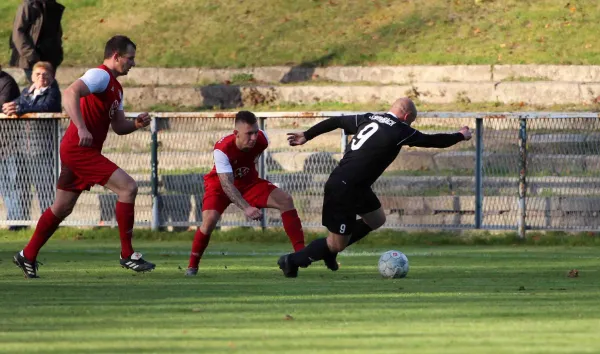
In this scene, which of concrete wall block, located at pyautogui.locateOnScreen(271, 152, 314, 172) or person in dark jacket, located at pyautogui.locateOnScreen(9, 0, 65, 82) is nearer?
concrete wall block, located at pyautogui.locateOnScreen(271, 152, 314, 172)

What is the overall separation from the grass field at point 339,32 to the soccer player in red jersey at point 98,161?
37.4 ft

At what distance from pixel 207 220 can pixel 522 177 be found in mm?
5312

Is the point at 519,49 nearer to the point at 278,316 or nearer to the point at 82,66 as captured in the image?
the point at 82,66

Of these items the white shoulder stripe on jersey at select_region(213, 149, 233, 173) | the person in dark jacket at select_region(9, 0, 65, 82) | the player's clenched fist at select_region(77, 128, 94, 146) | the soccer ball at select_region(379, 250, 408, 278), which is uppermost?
the person in dark jacket at select_region(9, 0, 65, 82)

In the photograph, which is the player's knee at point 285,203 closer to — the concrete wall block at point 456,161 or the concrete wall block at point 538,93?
the concrete wall block at point 456,161

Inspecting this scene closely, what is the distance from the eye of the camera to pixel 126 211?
39.9 ft

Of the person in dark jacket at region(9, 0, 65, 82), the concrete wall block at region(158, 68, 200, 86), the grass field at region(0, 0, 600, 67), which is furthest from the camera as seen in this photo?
the concrete wall block at region(158, 68, 200, 86)

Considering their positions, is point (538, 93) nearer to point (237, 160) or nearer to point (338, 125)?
point (338, 125)

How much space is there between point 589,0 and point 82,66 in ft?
30.3

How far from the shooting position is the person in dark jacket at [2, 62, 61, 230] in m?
17.5

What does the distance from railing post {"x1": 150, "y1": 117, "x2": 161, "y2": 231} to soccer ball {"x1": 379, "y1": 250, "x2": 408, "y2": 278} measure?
592 cm

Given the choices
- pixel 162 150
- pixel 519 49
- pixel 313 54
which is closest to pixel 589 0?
pixel 519 49

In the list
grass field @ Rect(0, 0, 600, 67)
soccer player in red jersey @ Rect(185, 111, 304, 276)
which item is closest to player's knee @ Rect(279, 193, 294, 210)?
soccer player in red jersey @ Rect(185, 111, 304, 276)

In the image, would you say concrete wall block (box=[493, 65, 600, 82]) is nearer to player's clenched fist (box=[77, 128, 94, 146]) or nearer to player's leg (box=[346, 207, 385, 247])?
player's leg (box=[346, 207, 385, 247])
